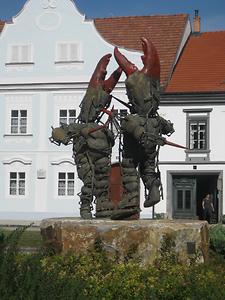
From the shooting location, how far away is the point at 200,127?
27953 mm

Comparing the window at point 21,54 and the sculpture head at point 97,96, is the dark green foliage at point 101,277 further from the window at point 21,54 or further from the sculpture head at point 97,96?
the window at point 21,54

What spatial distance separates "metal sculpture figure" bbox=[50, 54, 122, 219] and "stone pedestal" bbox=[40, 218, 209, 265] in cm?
111

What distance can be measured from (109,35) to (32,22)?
4284 mm

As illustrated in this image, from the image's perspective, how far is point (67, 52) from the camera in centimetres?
2877

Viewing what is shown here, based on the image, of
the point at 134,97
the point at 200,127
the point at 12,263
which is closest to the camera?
the point at 12,263

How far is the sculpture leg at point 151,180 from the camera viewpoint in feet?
29.8

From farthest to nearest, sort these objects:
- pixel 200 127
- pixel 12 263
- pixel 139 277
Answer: pixel 200 127 → pixel 139 277 → pixel 12 263

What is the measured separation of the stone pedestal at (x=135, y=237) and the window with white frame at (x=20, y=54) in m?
21.7

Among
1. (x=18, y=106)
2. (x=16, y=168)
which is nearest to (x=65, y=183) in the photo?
(x=16, y=168)

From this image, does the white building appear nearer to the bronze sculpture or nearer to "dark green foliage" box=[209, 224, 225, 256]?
"dark green foliage" box=[209, 224, 225, 256]

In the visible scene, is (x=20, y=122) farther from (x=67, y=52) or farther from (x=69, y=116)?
(x=67, y=52)

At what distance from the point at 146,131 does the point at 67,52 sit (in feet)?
67.6

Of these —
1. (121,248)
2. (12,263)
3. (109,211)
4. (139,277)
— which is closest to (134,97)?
(109,211)

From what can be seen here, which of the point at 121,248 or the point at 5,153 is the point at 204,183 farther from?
the point at 121,248
